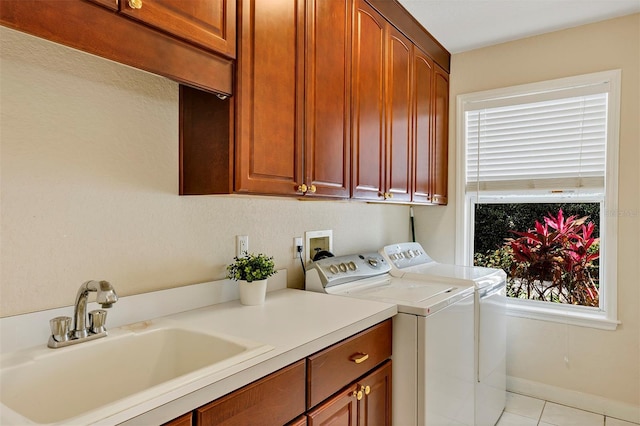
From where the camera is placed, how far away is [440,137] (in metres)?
2.90

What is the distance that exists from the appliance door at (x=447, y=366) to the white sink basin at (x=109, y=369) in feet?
2.65

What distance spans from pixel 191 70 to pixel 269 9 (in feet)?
1.43

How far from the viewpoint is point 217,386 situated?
95 centimetres

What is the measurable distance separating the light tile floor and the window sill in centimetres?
54

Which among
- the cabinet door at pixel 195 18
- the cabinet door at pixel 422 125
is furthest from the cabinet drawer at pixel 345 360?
the cabinet door at pixel 422 125

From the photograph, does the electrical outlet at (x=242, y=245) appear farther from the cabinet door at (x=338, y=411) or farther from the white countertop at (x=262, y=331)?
the cabinet door at (x=338, y=411)

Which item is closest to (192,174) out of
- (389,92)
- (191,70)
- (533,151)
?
(191,70)

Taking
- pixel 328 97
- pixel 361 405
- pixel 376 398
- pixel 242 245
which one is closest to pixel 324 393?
pixel 361 405

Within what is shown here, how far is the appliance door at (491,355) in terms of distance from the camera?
216 centimetres

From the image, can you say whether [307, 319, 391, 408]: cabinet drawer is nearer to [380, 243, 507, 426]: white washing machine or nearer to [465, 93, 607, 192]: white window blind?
[380, 243, 507, 426]: white washing machine

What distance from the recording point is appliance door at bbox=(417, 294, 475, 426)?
63.4 inches

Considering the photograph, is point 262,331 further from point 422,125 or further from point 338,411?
point 422,125

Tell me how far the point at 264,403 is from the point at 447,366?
1028 millimetres

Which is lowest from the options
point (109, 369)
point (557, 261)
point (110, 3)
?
point (109, 369)
